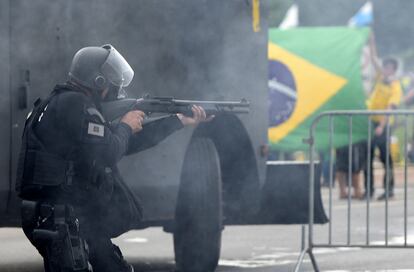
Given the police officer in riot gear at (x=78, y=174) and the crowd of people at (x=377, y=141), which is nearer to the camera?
the police officer in riot gear at (x=78, y=174)

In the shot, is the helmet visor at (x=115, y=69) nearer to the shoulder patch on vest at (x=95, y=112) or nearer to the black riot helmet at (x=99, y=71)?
the black riot helmet at (x=99, y=71)

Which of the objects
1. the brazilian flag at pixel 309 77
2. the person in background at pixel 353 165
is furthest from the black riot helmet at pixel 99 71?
the brazilian flag at pixel 309 77

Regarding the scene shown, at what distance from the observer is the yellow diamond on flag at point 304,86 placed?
635 inches

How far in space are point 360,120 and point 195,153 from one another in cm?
655

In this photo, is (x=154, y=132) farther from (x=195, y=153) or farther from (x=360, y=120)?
(x=360, y=120)

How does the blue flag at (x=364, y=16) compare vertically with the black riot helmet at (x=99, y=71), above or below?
above

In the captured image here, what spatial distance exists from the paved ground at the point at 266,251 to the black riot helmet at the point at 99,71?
2.92 m

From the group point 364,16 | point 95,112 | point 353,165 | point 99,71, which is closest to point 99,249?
point 95,112

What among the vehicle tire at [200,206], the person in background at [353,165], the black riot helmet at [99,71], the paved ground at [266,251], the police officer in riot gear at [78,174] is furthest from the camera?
the person in background at [353,165]

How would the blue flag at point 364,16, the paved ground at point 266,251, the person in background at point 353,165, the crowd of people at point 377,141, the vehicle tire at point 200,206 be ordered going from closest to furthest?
the vehicle tire at point 200,206 → the paved ground at point 266,251 → the person in background at point 353,165 → the crowd of people at point 377,141 → the blue flag at point 364,16

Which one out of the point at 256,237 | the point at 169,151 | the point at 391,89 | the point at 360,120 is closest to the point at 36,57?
the point at 169,151

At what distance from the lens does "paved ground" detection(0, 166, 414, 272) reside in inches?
344

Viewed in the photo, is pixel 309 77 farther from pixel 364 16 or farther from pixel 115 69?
pixel 115 69

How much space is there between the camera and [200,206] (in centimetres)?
766
